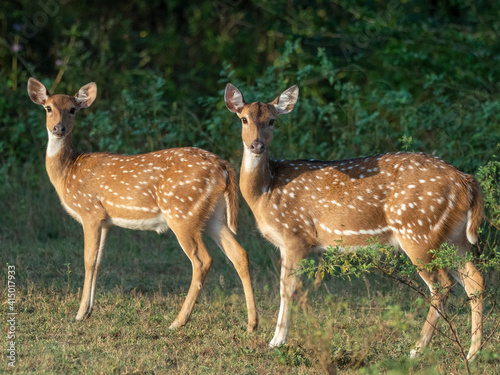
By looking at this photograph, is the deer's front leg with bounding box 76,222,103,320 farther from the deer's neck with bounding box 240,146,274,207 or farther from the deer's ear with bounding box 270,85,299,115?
the deer's ear with bounding box 270,85,299,115

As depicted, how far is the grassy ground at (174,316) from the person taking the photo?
568 cm

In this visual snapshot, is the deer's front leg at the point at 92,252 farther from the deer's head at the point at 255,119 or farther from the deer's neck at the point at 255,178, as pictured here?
the deer's head at the point at 255,119

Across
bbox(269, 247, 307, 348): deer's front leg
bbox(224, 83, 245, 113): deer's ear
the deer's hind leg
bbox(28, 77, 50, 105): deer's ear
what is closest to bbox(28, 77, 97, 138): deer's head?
bbox(28, 77, 50, 105): deer's ear

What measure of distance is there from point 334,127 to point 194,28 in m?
6.88

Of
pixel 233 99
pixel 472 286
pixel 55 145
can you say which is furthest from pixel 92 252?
pixel 472 286

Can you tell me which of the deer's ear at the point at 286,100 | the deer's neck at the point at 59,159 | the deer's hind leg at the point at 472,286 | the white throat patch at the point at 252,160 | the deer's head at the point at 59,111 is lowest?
the deer's hind leg at the point at 472,286

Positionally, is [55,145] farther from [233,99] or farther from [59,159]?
[233,99]

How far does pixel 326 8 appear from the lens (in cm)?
1606

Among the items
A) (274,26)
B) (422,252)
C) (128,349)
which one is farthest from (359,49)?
(128,349)

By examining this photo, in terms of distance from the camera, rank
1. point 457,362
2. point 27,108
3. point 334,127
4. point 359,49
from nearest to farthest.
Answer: point 457,362 → point 334,127 → point 27,108 → point 359,49

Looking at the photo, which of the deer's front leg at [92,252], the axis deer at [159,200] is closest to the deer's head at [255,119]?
the axis deer at [159,200]

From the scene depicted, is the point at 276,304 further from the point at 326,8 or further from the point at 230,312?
the point at 326,8

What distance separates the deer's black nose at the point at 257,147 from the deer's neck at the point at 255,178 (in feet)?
0.44

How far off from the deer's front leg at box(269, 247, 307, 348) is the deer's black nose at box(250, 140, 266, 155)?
873mm
